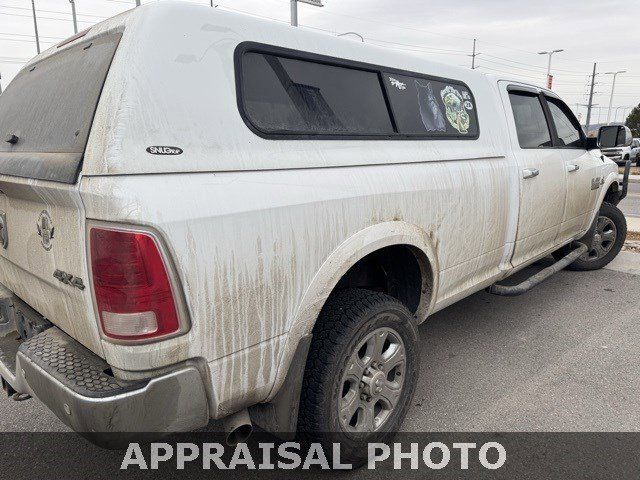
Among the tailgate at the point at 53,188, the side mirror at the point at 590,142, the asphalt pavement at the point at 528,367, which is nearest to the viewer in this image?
the tailgate at the point at 53,188

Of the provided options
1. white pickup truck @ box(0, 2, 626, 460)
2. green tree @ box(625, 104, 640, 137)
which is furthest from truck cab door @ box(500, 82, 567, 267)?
green tree @ box(625, 104, 640, 137)

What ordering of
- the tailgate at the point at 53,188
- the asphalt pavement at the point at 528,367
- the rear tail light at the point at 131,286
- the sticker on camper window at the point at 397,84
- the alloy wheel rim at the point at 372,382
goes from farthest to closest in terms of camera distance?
1. the asphalt pavement at the point at 528,367
2. the sticker on camper window at the point at 397,84
3. the alloy wheel rim at the point at 372,382
4. the tailgate at the point at 53,188
5. the rear tail light at the point at 131,286

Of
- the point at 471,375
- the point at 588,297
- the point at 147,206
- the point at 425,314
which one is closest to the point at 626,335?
the point at 588,297

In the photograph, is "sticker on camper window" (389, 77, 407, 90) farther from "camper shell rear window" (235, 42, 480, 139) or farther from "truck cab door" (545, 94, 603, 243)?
"truck cab door" (545, 94, 603, 243)

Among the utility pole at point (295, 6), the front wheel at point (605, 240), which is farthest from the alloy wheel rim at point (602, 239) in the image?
the utility pole at point (295, 6)

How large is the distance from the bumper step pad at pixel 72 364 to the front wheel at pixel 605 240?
4.75 m

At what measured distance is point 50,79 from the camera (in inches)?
84.5

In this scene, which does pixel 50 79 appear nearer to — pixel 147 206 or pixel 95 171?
pixel 95 171

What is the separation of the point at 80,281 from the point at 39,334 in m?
0.53

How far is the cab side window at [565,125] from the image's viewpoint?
4066mm

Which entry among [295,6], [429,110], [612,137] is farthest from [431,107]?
[295,6]

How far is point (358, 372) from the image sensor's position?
7.17 feet

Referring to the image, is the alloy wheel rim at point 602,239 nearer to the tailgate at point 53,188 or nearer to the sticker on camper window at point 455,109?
the sticker on camper window at point 455,109

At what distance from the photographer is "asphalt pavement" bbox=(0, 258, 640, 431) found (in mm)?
2648
